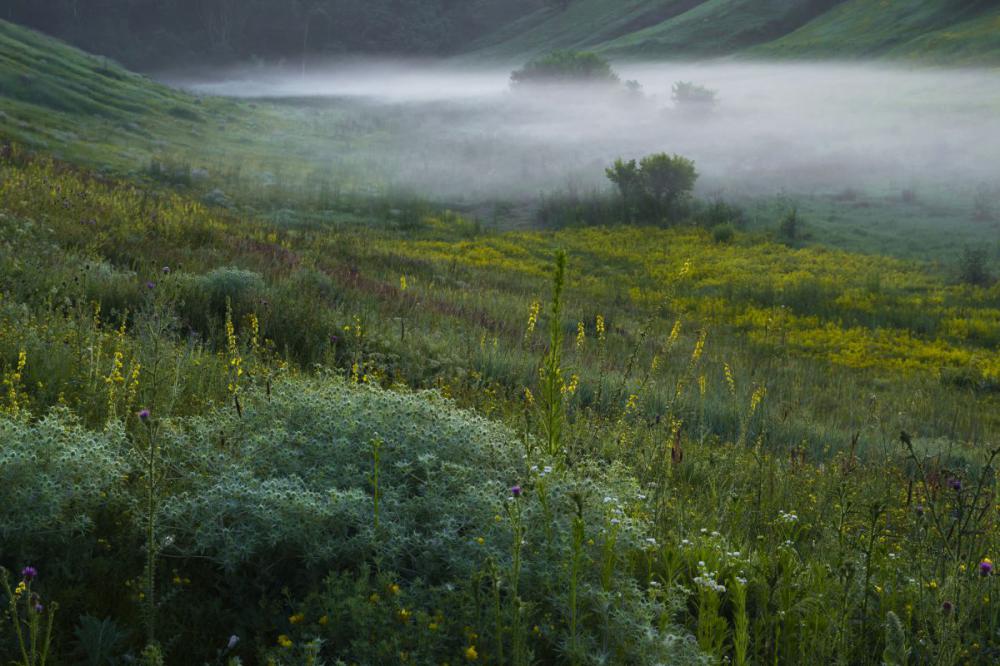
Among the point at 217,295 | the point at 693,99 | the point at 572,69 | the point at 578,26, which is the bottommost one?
the point at 217,295

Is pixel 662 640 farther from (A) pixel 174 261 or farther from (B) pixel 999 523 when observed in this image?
(A) pixel 174 261

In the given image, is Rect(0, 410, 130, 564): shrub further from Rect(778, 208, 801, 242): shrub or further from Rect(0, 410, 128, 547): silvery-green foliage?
Rect(778, 208, 801, 242): shrub

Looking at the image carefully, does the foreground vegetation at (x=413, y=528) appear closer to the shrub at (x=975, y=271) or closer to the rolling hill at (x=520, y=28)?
the shrub at (x=975, y=271)

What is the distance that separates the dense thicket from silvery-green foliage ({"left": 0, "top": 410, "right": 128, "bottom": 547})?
13614 cm

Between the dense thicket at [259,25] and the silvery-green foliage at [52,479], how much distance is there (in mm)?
136142

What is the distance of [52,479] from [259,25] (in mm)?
158727

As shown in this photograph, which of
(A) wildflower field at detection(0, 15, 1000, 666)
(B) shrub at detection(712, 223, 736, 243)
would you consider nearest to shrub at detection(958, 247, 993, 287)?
(B) shrub at detection(712, 223, 736, 243)

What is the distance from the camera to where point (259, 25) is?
144500 mm

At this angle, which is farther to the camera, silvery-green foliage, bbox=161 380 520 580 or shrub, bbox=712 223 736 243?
shrub, bbox=712 223 736 243

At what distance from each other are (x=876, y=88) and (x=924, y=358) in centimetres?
5354

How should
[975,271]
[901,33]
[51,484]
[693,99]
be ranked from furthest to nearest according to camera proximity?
1. [901,33]
2. [693,99]
3. [975,271]
4. [51,484]

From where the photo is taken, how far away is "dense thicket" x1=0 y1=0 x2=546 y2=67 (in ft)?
398

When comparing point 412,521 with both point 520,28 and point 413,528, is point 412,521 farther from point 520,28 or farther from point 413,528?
point 520,28

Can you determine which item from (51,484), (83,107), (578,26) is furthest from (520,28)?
(51,484)
